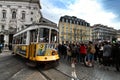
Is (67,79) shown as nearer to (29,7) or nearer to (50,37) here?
(50,37)

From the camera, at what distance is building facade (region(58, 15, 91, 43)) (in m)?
91.6

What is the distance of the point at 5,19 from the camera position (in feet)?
218

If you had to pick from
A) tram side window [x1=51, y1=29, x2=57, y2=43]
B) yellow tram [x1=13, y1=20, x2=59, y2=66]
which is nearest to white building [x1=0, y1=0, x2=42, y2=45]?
tram side window [x1=51, y1=29, x2=57, y2=43]

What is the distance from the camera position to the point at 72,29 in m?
97.0

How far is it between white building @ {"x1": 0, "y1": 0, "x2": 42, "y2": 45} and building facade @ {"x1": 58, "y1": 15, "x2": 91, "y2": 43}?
2456cm

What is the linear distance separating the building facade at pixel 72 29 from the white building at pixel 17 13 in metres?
24.6

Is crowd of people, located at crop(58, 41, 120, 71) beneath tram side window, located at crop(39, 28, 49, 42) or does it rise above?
beneath

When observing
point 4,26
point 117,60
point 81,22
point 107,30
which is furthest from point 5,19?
point 107,30

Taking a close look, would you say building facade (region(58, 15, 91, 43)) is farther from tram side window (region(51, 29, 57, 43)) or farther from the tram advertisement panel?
the tram advertisement panel

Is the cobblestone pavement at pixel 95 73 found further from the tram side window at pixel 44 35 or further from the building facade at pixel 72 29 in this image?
the building facade at pixel 72 29

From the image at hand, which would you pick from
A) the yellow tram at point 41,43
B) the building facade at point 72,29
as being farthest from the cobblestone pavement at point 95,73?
the building facade at point 72,29

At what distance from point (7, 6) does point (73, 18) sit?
3961 centimetres

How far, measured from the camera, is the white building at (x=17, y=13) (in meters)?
66.0

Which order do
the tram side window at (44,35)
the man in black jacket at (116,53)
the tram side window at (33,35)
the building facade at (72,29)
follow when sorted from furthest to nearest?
the building facade at (72,29)
the tram side window at (33,35)
the tram side window at (44,35)
the man in black jacket at (116,53)
